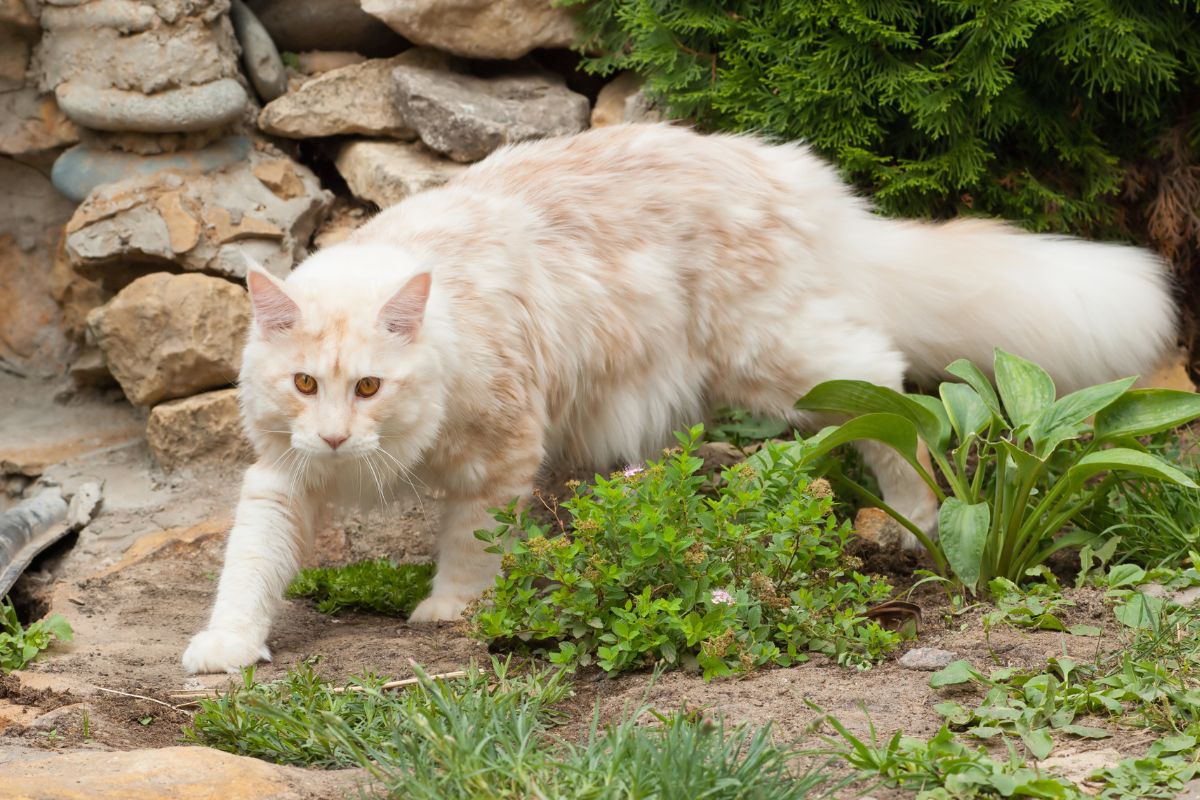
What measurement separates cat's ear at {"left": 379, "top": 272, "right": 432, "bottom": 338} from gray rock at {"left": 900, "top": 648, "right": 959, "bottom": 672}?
1719mm

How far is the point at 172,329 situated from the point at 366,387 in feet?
7.52

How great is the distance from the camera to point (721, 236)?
4715mm

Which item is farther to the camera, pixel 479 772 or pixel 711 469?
pixel 711 469

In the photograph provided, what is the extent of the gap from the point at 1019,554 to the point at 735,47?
2586mm

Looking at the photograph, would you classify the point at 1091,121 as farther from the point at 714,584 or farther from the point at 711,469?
the point at 714,584

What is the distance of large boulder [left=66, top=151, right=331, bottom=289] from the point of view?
5762 millimetres

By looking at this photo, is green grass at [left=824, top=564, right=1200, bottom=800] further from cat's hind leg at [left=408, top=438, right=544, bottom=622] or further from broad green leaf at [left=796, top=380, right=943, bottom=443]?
cat's hind leg at [left=408, top=438, right=544, bottom=622]

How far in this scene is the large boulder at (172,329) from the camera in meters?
5.68

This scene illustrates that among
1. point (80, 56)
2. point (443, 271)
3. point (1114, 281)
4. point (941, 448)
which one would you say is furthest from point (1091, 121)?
point (80, 56)

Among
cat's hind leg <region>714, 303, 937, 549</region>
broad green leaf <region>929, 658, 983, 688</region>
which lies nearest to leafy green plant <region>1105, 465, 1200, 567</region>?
cat's hind leg <region>714, 303, 937, 549</region>

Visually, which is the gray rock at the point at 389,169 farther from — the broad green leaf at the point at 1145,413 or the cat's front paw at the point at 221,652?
the broad green leaf at the point at 1145,413

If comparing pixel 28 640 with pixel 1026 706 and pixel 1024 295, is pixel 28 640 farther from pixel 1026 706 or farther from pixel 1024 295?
pixel 1024 295

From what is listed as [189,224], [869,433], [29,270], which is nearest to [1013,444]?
[869,433]

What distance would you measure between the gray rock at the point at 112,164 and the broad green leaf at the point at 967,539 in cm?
396
